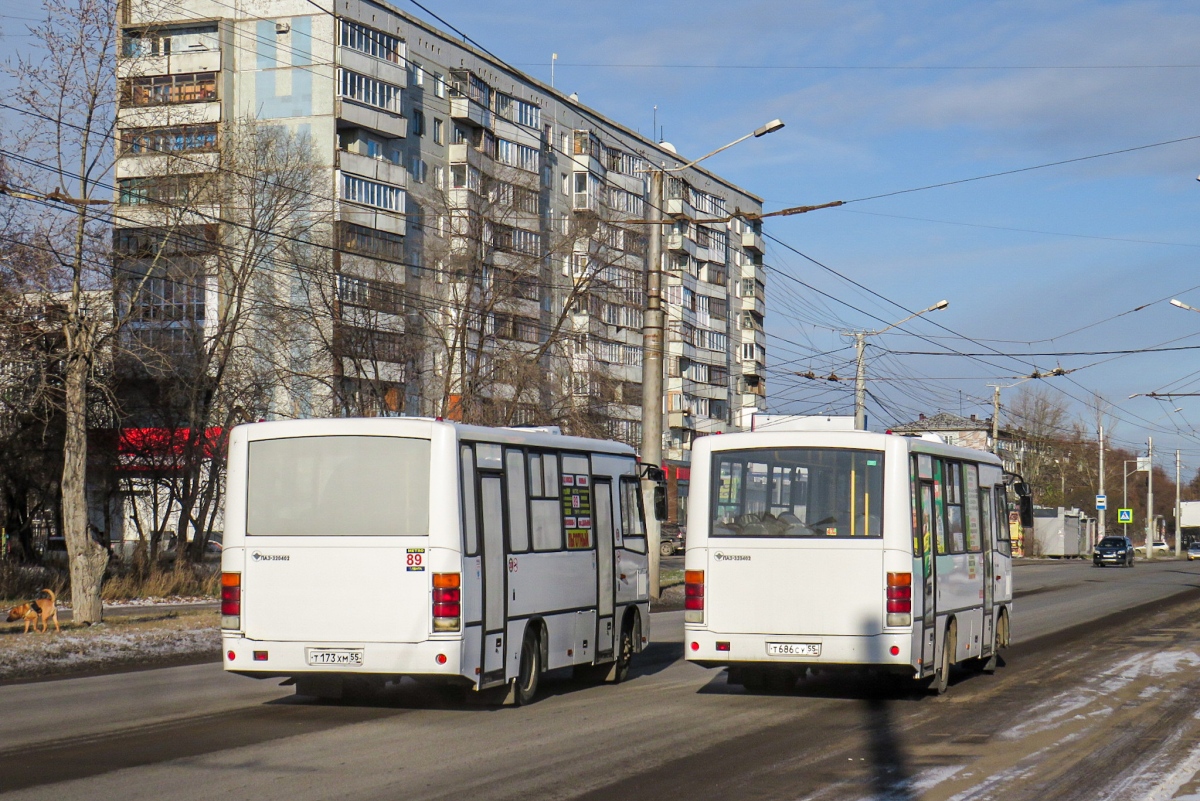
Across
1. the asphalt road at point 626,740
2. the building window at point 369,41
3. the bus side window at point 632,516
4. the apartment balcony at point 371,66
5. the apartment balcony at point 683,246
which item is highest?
the building window at point 369,41

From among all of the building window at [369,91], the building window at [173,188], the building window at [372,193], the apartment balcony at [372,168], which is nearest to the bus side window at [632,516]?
the building window at [173,188]

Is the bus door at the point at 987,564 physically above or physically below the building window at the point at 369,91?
below

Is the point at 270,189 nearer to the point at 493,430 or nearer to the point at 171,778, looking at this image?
the point at 493,430

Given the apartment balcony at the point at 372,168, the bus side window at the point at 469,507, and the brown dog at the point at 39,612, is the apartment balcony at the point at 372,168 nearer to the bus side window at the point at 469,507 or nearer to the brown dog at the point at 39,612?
the brown dog at the point at 39,612

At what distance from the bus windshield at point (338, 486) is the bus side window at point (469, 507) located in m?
0.34

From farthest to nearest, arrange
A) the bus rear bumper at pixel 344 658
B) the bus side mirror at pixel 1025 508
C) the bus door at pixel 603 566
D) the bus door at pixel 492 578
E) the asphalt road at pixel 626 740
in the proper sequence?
1. the bus side mirror at pixel 1025 508
2. the bus door at pixel 603 566
3. the bus door at pixel 492 578
4. the bus rear bumper at pixel 344 658
5. the asphalt road at pixel 626 740

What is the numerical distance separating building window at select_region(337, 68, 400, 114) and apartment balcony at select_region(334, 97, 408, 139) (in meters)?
0.25

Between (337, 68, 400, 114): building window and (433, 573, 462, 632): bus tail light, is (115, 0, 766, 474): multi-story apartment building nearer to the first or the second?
(337, 68, 400, 114): building window

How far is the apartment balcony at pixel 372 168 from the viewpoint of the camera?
5684 cm

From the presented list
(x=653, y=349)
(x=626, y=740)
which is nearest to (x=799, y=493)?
(x=626, y=740)

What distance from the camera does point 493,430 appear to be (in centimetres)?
1296

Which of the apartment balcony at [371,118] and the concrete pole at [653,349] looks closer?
the concrete pole at [653,349]

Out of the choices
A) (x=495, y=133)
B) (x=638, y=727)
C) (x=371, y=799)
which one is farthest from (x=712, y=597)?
(x=495, y=133)

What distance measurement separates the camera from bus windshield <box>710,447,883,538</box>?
1342cm
